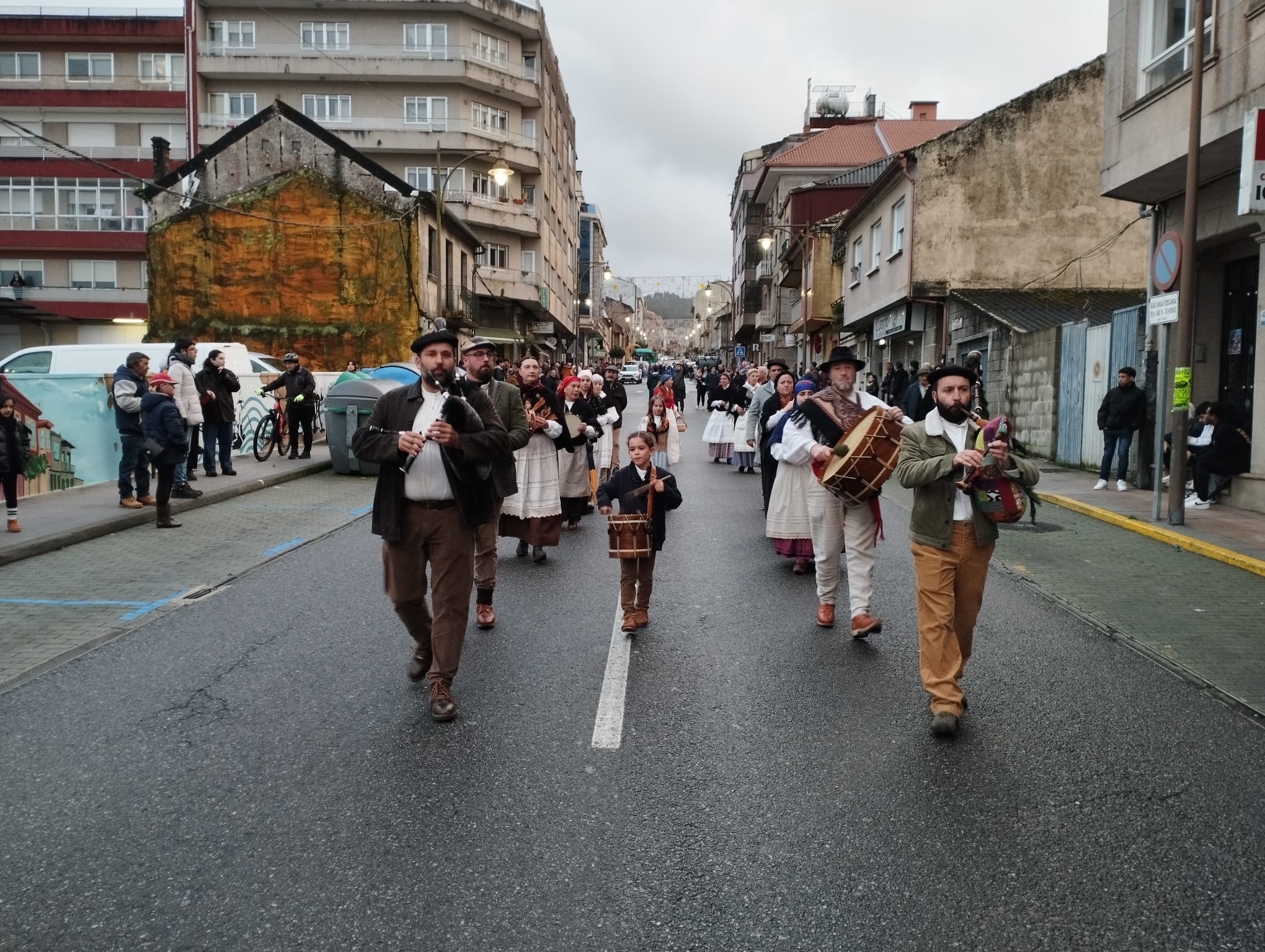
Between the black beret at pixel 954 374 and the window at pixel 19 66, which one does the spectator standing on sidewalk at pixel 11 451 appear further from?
the window at pixel 19 66

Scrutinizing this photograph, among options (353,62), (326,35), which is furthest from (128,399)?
(326,35)

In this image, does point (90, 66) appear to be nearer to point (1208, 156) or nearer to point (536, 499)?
point (536, 499)

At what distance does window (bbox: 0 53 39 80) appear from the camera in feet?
153

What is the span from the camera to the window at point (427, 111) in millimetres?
46188

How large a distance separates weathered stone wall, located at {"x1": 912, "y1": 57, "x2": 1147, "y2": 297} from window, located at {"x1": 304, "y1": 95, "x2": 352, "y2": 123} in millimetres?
32953

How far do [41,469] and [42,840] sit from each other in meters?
10.4

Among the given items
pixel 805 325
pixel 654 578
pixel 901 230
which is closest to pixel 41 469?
pixel 654 578

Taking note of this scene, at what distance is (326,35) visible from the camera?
152 feet

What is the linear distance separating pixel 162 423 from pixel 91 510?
170 cm

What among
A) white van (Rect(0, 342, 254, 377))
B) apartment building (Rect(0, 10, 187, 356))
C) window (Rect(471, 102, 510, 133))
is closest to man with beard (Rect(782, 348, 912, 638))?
white van (Rect(0, 342, 254, 377))

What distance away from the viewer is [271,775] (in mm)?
3963

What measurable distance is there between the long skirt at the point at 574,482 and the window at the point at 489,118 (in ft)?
132

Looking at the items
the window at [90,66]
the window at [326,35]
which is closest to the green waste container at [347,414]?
the window at [326,35]

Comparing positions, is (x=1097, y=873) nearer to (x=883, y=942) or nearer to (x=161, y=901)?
(x=883, y=942)
